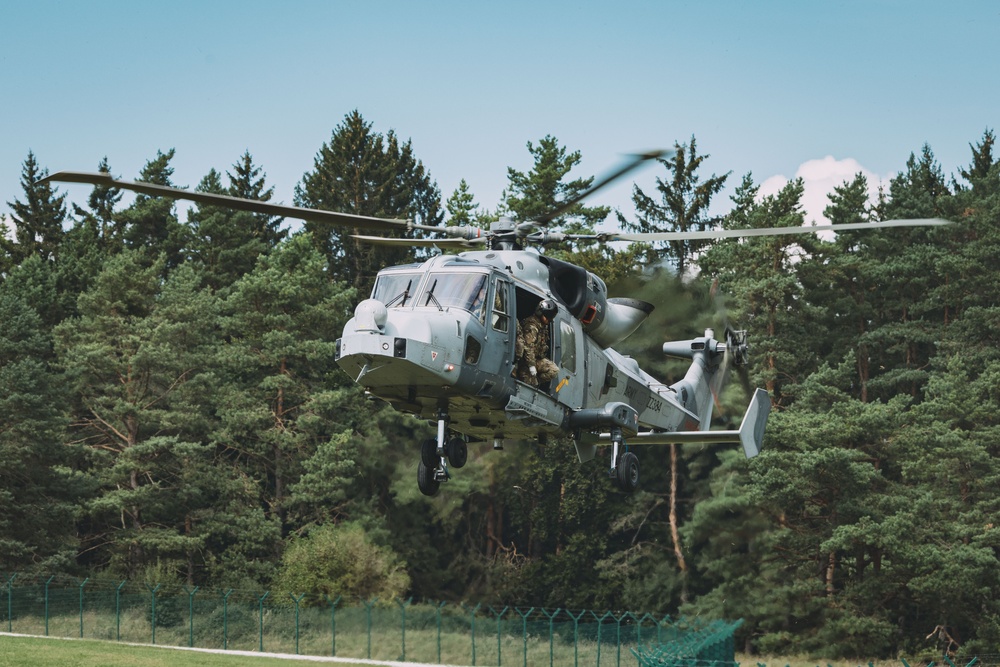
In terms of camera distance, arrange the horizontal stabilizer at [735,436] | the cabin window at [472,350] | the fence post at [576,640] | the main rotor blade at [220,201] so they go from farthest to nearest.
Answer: the fence post at [576,640] → the horizontal stabilizer at [735,436] → the cabin window at [472,350] → the main rotor blade at [220,201]

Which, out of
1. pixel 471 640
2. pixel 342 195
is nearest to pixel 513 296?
pixel 471 640

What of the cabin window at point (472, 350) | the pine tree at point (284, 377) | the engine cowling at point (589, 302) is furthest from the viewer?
the pine tree at point (284, 377)

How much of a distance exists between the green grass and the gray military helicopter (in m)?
16.4

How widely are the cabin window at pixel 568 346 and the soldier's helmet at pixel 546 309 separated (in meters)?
0.47

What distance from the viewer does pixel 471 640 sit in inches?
1566

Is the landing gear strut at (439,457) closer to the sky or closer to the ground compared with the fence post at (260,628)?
closer to the sky

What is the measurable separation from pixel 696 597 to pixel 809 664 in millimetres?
8013

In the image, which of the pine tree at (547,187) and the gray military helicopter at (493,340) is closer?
the gray military helicopter at (493,340)

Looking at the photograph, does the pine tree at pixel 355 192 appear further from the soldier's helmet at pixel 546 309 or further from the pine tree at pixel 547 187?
the soldier's helmet at pixel 546 309

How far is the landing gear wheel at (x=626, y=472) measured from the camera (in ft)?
60.0

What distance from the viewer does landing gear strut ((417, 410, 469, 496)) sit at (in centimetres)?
1678

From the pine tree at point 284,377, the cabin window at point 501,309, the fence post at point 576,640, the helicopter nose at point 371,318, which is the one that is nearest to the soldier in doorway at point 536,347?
the cabin window at point 501,309

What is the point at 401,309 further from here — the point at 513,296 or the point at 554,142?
the point at 554,142

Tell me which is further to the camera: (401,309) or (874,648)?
(874,648)
